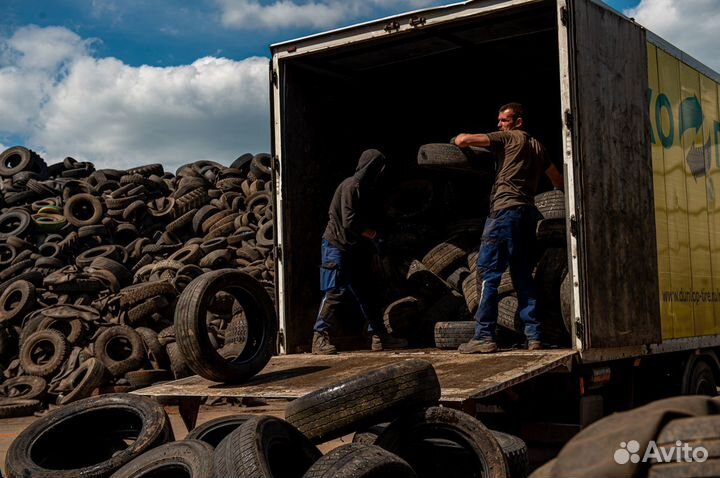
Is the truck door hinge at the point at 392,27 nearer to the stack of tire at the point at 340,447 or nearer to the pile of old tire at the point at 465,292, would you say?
the pile of old tire at the point at 465,292

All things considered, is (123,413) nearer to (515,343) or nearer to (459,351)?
(459,351)

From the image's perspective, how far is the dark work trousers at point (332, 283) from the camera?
7793 millimetres

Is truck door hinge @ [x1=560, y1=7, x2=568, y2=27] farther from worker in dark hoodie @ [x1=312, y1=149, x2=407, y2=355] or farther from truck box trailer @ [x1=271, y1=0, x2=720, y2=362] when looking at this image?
worker in dark hoodie @ [x1=312, y1=149, x2=407, y2=355]

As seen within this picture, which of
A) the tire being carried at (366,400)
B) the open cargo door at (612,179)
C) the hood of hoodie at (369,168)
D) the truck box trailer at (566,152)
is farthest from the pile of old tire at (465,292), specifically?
the tire being carried at (366,400)

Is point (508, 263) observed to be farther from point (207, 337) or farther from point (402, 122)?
point (402, 122)

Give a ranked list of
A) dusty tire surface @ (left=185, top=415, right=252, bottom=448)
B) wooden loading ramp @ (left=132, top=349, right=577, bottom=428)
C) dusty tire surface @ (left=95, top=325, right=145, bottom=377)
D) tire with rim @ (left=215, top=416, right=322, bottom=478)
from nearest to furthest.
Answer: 1. tire with rim @ (left=215, top=416, right=322, bottom=478)
2. wooden loading ramp @ (left=132, top=349, right=577, bottom=428)
3. dusty tire surface @ (left=185, top=415, right=252, bottom=448)
4. dusty tire surface @ (left=95, top=325, right=145, bottom=377)

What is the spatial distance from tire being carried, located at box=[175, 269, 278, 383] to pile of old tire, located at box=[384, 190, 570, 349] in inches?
65.9

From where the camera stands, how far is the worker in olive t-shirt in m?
6.74

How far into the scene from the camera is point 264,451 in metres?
4.30

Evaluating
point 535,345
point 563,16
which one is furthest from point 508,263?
point 563,16

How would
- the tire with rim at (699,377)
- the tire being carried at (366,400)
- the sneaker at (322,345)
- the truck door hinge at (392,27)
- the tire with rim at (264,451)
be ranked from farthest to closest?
1. the tire with rim at (699,377)
2. the sneaker at (322,345)
3. the truck door hinge at (392,27)
4. the tire being carried at (366,400)
5. the tire with rim at (264,451)

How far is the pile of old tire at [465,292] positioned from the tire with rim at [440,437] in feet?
7.34

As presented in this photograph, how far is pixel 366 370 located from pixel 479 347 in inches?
38.3

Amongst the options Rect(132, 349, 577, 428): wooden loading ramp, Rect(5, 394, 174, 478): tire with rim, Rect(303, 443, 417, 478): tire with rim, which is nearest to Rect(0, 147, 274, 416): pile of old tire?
Rect(132, 349, 577, 428): wooden loading ramp
